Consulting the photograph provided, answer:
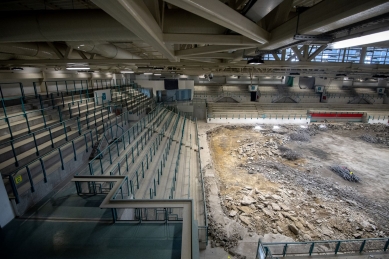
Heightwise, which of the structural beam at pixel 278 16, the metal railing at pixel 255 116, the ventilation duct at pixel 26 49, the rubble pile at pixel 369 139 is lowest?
the rubble pile at pixel 369 139

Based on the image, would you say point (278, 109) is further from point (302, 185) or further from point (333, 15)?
point (333, 15)

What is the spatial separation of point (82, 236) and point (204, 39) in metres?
4.26

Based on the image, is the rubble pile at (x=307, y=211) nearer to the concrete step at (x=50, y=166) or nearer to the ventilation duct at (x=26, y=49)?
the concrete step at (x=50, y=166)

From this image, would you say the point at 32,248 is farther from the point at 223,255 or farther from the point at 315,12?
the point at 315,12

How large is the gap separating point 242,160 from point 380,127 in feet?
66.0

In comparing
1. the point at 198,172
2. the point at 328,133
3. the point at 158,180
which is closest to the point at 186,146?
the point at 198,172

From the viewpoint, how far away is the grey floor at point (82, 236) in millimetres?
3092

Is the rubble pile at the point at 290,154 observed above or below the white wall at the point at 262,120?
below

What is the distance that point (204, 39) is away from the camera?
281cm

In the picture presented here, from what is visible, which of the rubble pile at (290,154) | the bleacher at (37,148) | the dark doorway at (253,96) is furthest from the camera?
the dark doorway at (253,96)

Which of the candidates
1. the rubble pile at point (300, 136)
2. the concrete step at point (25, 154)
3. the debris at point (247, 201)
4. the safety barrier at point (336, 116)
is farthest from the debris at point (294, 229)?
the safety barrier at point (336, 116)

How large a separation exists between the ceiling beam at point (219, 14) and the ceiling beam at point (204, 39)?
1.42 feet

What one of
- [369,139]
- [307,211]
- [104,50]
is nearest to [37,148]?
[104,50]

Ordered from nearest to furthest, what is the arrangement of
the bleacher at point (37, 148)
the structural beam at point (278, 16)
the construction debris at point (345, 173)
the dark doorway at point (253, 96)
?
the structural beam at point (278, 16) < the bleacher at point (37, 148) < the construction debris at point (345, 173) < the dark doorway at point (253, 96)
